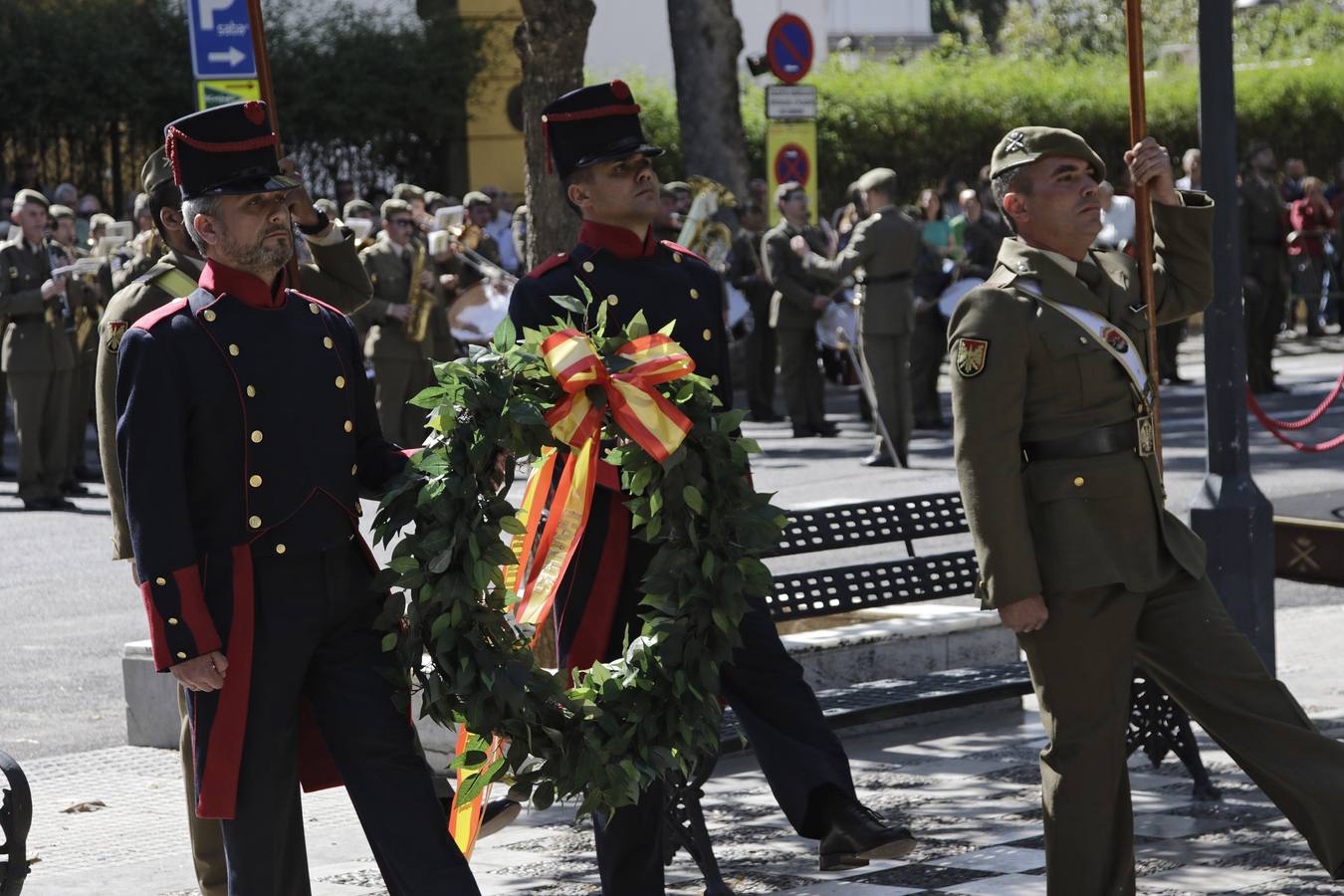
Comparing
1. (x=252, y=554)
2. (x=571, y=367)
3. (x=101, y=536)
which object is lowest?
(x=101, y=536)

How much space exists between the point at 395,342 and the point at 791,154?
5870 millimetres

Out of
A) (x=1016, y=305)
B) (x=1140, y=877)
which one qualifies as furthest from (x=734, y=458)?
(x=1140, y=877)

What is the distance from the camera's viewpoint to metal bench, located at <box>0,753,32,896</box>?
5152 mm

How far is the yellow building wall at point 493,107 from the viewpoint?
1144 inches

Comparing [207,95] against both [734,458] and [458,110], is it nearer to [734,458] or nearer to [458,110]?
[734,458]

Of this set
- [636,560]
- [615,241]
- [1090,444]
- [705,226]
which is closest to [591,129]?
[615,241]

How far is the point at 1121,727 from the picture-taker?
17.6 feet

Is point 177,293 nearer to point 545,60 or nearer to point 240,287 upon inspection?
point 240,287

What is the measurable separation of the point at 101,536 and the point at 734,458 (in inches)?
388

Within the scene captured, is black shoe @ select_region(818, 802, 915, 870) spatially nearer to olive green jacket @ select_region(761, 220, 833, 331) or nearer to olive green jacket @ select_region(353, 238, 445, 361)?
olive green jacket @ select_region(353, 238, 445, 361)

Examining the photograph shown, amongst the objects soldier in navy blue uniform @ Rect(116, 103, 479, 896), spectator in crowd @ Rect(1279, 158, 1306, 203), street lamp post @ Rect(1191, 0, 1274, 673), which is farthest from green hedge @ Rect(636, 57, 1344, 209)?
soldier in navy blue uniform @ Rect(116, 103, 479, 896)

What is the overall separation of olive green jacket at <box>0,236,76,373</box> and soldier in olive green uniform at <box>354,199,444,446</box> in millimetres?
2234

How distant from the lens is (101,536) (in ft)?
46.9

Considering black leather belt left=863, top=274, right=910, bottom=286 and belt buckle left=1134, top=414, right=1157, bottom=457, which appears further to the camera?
black leather belt left=863, top=274, right=910, bottom=286
